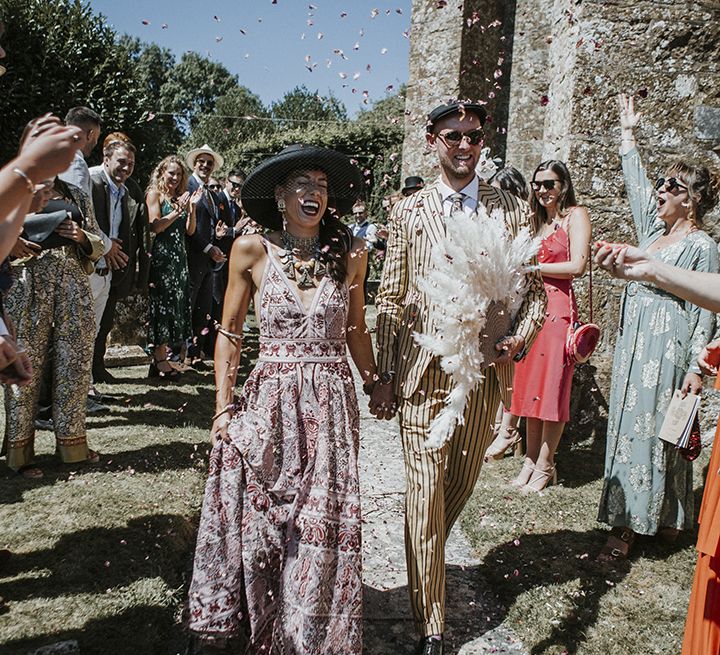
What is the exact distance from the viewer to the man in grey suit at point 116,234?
20.3 feet

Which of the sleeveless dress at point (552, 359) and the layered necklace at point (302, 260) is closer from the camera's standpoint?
the layered necklace at point (302, 260)

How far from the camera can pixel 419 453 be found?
10.5 ft

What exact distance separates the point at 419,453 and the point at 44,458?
3.30m

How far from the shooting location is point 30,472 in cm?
458

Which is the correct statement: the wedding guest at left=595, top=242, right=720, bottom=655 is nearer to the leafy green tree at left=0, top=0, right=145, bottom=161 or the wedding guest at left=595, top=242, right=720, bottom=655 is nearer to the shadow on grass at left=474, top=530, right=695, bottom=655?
the shadow on grass at left=474, top=530, right=695, bottom=655

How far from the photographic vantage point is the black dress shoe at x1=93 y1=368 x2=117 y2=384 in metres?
7.59

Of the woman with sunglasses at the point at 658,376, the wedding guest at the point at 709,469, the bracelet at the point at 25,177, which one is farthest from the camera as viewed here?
the woman with sunglasses at the point at 658,376

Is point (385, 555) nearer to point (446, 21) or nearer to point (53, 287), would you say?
point (53, 287)

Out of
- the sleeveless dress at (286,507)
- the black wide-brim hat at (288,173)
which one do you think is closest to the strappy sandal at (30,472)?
the sleeveless dress at (286,507)

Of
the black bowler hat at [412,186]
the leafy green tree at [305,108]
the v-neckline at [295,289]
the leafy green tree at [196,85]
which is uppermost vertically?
the leafy green tree at [196,85]

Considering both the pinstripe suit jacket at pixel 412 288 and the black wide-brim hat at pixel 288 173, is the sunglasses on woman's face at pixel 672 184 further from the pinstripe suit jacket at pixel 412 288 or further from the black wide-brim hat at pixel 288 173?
the black wide-brim hat at pixel 288 173

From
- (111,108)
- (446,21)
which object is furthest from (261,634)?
(111,108)

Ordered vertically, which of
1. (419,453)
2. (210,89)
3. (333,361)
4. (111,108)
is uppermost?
(210,89)

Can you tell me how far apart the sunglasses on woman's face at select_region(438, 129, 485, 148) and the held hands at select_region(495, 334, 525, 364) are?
987mm
